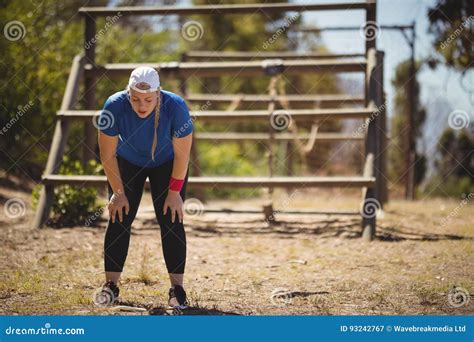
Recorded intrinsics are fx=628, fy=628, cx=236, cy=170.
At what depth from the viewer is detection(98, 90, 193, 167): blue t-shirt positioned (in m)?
3.13

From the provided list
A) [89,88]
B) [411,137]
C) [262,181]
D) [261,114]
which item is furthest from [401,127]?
[89,88]

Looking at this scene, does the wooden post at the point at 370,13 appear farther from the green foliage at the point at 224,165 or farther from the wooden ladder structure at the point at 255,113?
the green foliage at the point at 224,165

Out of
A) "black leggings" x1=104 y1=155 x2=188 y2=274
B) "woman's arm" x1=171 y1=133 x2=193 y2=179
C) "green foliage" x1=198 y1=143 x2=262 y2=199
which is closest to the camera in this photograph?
"woman's arm" x1=171 y1=133 x2=193 y2=179

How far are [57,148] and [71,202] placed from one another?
497 mm

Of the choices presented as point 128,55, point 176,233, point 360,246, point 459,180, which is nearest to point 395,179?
point 459,180

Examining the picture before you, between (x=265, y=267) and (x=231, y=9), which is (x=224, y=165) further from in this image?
(x=265, y=267)

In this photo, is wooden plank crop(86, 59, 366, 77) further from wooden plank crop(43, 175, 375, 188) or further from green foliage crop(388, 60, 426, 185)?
green foliage crop(388, 60, 426, 185)

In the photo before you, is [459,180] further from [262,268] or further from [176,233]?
[176,233]

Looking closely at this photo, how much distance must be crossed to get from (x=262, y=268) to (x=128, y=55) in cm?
512

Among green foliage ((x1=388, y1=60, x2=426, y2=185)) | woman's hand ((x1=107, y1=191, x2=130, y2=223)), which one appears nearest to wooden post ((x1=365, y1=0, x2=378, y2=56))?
woman's hand ((x1=107, y1=191, x2=130, y2=223))

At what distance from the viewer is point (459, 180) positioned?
999 cm

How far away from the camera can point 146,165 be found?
332cm

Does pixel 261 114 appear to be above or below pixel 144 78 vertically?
above

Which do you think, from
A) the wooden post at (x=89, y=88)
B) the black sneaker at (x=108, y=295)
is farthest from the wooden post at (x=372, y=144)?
the wooden post at (x=89, y=88)
